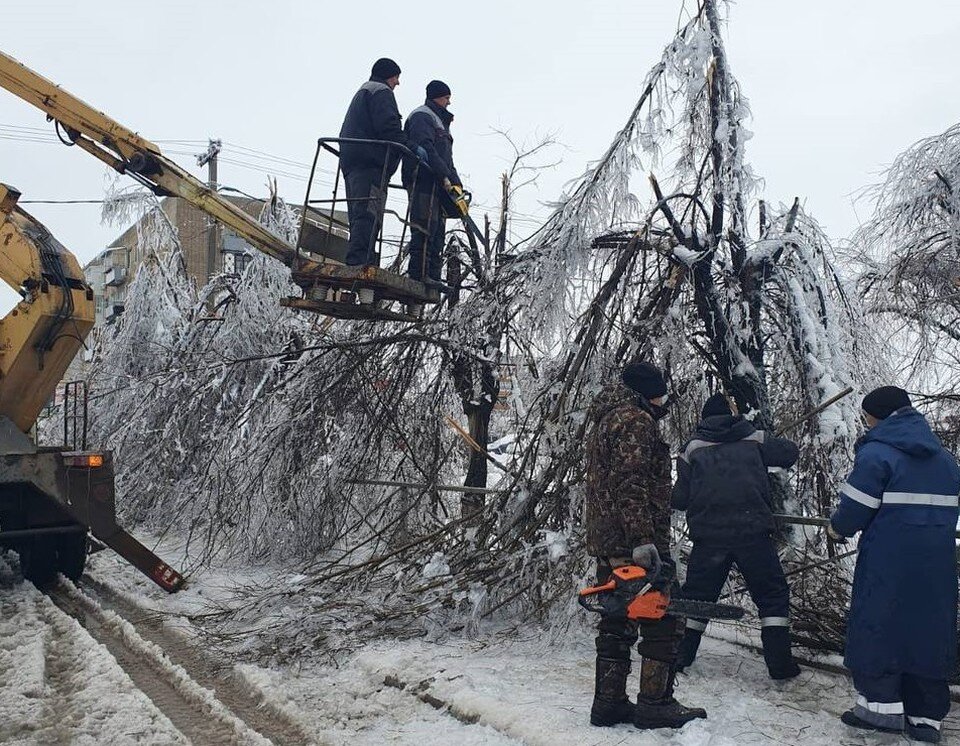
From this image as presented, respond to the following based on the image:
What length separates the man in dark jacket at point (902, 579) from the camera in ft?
12.1

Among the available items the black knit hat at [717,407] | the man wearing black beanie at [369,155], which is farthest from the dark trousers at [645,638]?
the man wearing black beanie at [369,155]

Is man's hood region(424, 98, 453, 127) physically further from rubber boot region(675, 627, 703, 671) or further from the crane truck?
rubber boot region(675, 627, 703, 671)

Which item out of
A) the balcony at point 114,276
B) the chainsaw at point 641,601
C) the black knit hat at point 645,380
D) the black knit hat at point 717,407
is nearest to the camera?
the chainsaw at point 641,601

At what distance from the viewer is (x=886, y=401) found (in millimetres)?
4043

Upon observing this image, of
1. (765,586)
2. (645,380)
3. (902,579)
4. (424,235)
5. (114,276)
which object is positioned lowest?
(765,586)

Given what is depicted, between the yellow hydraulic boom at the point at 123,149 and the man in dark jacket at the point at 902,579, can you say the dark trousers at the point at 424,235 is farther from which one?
the man in dark jacket at the point at 902,579

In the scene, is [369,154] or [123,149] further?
[123,149]

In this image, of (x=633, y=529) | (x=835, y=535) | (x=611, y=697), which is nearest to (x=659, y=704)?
(x=611, y=697)

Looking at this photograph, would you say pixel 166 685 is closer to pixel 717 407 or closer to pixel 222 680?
pixel 222 680

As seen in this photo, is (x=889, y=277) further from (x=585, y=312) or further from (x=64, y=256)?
(x=64, y=256)

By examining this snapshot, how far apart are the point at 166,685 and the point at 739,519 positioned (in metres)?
3.33

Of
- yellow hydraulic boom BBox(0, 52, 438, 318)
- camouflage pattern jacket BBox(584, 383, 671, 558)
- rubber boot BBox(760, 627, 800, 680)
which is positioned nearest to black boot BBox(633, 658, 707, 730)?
camouflage pattern jacket BBox(584, 383, 671, 558)

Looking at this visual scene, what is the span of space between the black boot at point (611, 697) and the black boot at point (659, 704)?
0.06 meters

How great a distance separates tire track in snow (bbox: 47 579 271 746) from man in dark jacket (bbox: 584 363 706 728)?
168cm
